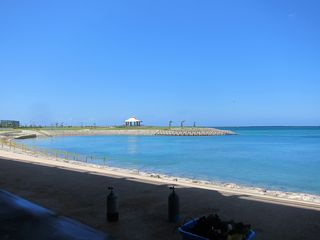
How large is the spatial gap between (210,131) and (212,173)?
332ft

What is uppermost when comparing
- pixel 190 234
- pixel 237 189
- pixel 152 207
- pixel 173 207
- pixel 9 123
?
pixel 9 123

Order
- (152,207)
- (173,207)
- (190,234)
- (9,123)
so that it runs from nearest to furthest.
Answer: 1. (190,234)
2. (173,207)
3. (152,207)
4. (9,123)

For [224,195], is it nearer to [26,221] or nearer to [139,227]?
[139,227]

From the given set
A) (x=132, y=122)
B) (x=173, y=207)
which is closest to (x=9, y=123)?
(x=132, y=122)

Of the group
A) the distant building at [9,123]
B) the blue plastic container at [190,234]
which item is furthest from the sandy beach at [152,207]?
the distant building at [9,123]

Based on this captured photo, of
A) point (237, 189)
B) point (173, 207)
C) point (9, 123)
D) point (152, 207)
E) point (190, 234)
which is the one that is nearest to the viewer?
point (190, 234)

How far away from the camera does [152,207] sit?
868cm

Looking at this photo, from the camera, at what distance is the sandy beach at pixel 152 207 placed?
22.3 feet

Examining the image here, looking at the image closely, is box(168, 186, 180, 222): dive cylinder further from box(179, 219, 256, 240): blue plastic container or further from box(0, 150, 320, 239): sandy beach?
box(179, 219, 256, 240): blue plastic container

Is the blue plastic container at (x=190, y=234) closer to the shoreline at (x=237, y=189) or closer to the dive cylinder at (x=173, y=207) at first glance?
the dive cylinder at (x=173, y=207)

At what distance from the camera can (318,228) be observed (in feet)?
22.6

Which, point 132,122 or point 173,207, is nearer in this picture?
point 173,207

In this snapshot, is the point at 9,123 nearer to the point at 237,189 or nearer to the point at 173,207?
the point at 237,189

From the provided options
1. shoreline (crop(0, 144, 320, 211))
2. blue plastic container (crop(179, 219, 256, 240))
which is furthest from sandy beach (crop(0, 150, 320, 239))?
blue plastic container (crop(179, 219, 256, 240))
